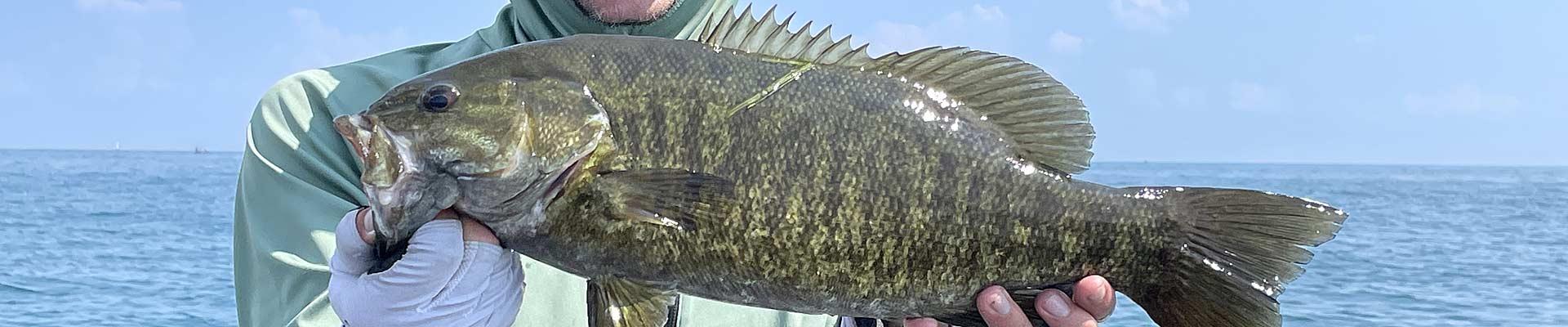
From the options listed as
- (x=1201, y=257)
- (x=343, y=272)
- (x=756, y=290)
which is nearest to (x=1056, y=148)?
(x=1201, y=257)

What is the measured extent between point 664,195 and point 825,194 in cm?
22

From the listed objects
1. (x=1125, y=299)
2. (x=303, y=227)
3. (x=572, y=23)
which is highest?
(x=572, y=23)

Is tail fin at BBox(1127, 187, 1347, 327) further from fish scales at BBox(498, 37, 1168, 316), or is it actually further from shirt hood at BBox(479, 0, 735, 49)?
shirt hood at BBox(479, 0, 735, 49)

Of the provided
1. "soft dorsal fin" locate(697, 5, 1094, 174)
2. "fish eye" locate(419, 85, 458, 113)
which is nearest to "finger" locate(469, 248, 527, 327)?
"fish eye" locate(419, 85, 458, 113)

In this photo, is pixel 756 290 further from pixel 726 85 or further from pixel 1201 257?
pixel 1201 257

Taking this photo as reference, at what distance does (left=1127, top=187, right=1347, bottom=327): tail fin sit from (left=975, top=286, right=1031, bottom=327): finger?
7.0 inches

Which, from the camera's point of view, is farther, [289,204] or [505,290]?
[289,204]

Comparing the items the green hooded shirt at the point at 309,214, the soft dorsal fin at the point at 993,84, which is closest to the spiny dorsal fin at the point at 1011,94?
the soft dorsal fin at the point at 993,84

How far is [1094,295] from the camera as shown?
186 cm

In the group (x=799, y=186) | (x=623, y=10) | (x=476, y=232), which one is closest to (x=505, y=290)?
(x=476, y=232)

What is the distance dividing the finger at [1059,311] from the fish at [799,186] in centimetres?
2

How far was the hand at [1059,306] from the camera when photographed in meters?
1.81

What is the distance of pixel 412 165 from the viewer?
5.47ft

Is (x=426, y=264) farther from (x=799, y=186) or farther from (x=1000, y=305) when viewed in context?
(x=1000, y=305)
